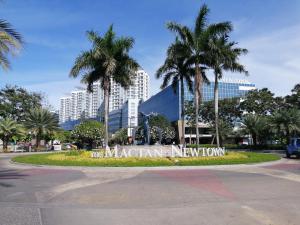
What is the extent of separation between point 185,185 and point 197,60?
19.7m

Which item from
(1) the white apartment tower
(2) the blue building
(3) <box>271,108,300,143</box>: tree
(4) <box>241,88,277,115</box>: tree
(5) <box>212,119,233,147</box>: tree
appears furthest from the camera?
(1) the white apartment tower

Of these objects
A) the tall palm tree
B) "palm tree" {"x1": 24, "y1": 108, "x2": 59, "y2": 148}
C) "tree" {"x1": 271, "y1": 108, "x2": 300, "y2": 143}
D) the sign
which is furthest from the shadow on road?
"tree" {"x1": 271, "y1": 108, "x2": 300, "y2": 143}

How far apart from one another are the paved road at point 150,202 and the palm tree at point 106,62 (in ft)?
58.9

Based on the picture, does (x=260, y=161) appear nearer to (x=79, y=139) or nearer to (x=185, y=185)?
(x=185, y=185)

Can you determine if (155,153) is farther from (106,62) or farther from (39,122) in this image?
(39,122)

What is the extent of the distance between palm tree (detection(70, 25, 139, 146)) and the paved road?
17956mm

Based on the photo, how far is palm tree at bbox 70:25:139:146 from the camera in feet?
103

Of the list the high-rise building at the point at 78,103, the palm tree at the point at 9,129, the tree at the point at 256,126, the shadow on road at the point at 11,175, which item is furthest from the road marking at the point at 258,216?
the high-rise building at the point at 78,103

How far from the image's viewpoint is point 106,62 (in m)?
31.0

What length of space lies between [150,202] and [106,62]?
73.1 feet

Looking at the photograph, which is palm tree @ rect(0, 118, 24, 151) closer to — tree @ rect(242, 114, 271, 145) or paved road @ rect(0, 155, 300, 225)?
tree @ rect(242, 114, 271, 145)

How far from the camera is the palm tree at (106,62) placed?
3131cm

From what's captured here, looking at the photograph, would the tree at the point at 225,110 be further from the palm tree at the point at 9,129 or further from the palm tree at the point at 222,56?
the palm tree at the point at 222,56

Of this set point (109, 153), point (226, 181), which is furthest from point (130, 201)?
point (109, 153)
